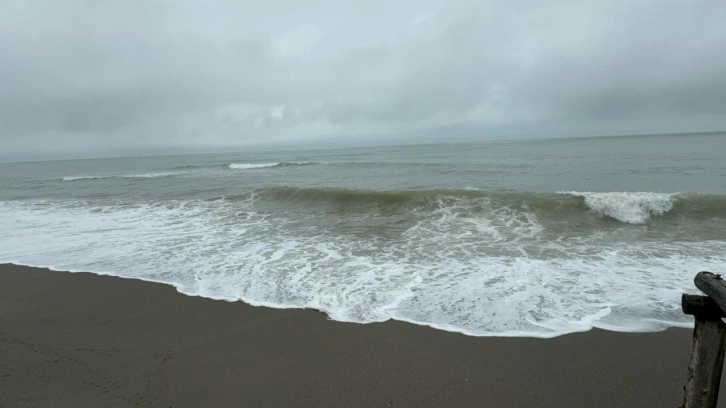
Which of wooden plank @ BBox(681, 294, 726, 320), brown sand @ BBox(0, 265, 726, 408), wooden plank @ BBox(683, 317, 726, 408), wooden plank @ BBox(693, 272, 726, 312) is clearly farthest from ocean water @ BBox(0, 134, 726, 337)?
wooden plank @ BBox(693, 272, 726, 312)

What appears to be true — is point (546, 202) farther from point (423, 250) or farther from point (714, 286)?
point (714, 286)

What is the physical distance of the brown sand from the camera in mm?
3398

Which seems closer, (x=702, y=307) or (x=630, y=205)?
(x=702, y=307)

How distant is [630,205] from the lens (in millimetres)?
10984

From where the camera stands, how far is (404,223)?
10.7 meters

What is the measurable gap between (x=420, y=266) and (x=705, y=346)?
4764 millimetres

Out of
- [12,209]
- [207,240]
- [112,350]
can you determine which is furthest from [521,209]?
[12,209]

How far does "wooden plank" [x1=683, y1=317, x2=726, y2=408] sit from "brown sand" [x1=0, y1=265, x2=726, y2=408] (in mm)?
1152

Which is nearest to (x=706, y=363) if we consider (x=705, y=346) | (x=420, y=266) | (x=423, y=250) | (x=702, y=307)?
(x=705, y=346)

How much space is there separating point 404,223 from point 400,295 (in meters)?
5.22

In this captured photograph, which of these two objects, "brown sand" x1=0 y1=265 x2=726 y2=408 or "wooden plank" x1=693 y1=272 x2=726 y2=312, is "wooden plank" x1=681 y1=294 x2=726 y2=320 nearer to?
"wooden plank" x1=693 y1=272 x2=726 y2=312

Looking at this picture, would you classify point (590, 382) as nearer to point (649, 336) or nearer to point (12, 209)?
point (649, 336)

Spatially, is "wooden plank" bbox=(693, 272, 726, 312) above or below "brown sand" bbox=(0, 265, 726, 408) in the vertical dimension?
above

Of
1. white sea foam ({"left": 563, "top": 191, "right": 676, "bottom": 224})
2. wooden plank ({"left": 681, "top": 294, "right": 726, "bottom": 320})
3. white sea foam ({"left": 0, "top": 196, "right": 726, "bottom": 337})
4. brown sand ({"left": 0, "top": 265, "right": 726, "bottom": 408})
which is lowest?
brown sand ({"left": 0, "top": 265, "right": 726, "bottom": 408})
